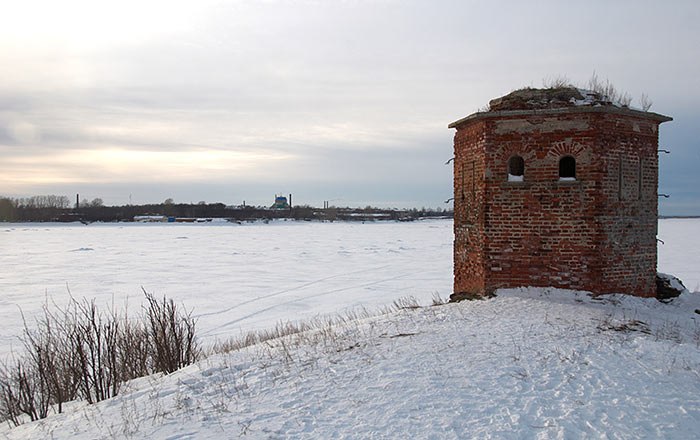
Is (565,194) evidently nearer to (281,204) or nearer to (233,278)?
(233,278)

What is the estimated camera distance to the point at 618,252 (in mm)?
8805

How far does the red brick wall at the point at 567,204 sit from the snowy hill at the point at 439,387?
115cm

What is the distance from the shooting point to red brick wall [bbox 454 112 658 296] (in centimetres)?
859

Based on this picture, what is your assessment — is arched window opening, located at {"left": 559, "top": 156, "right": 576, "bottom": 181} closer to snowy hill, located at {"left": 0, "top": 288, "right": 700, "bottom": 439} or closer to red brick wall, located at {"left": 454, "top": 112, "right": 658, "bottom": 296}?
red brick wall, located at {"left": 454, "top": 112, "right": 658, "bottom": 296}

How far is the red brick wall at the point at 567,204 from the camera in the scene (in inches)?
338

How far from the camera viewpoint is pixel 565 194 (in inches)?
342

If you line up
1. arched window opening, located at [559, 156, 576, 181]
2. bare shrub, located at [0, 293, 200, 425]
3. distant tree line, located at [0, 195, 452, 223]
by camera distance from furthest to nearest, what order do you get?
distant tree line, located at [0, 195, 452, 223] < arched window opening, located at [559, 156, 576, 181] < bare shrub, located at [0, 293, 200, 425]

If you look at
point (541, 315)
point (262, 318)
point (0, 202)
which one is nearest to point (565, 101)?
point (541, 315)

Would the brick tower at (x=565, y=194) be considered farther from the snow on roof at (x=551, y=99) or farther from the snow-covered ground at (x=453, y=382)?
the snow-covered ground at (x=453, y=382)

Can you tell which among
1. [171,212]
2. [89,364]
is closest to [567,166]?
[89,364]

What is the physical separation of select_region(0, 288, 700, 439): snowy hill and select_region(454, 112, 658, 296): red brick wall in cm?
115

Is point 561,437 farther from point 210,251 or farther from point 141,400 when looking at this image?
point 210,251

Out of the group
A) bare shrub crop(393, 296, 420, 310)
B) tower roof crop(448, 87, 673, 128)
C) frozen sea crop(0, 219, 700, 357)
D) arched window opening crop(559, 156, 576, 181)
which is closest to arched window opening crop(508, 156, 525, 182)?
arched window opening crop(559, 156, 576, 181)

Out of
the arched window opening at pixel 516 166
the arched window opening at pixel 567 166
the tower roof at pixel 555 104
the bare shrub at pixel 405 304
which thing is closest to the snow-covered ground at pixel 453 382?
the bare shrub at pixel 405 304
